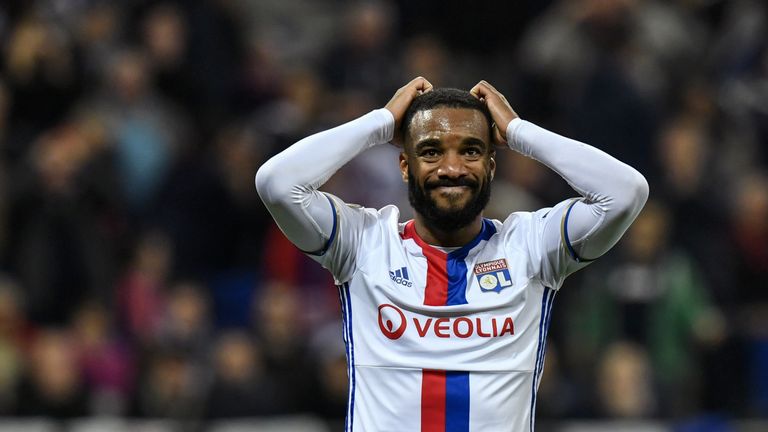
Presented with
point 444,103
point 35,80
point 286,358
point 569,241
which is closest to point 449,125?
point 444,103

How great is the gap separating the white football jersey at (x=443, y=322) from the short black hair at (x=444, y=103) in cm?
41

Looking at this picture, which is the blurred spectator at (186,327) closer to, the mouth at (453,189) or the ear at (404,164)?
the ear at (404,164)

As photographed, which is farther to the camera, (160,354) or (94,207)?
(94,207)

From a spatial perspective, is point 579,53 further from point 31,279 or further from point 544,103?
point 31,279

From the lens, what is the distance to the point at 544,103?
1180 centimetres

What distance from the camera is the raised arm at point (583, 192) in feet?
16.3

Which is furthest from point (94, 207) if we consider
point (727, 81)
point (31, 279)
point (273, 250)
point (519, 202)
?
point (727, 81)

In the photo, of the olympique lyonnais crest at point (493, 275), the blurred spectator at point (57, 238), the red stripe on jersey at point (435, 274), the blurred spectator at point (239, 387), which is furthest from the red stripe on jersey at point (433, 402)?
the blurred spectator at point (57, 238)

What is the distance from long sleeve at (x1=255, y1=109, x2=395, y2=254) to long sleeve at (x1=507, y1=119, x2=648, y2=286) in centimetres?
53

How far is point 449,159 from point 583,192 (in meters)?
0.50

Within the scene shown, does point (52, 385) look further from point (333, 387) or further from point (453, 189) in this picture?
point (453, 189)

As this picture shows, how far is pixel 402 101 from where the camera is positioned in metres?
5.32

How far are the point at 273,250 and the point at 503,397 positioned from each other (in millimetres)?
6114

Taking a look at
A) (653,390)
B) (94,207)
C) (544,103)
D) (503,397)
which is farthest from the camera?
(544,103)
